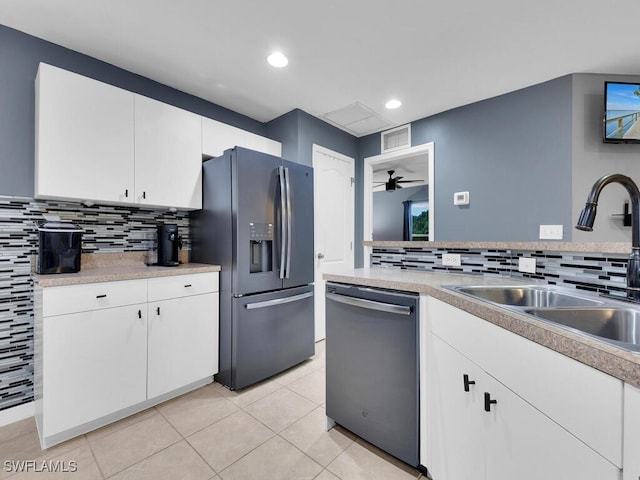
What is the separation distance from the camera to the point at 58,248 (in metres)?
1.75

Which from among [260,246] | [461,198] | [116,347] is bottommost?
[116,347]

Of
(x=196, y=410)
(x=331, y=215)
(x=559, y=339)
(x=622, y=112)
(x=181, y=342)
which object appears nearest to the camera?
(x=559, y=339)

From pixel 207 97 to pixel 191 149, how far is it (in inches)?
29.5

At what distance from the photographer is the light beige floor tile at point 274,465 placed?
1.39 metres

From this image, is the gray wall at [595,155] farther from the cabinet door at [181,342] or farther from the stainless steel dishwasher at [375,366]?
the cabinet door at [181,342]

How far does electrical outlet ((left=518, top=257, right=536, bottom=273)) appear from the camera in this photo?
1460mm

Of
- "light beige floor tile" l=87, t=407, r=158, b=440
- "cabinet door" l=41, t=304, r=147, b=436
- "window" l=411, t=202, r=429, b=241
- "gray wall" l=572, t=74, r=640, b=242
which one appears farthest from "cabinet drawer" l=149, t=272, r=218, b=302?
"window" l=411, t=202, r=429, b=241

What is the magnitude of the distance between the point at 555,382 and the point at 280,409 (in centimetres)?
174

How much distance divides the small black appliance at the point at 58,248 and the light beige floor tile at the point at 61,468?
102 cm

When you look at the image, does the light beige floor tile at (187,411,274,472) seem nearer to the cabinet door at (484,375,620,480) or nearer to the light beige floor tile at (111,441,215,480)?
the light beige floor tile at (111,441,215,480)

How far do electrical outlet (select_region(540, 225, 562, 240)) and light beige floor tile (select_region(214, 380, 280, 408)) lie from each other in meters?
2.68

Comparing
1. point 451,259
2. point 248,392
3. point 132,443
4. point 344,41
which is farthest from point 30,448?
point 344,41

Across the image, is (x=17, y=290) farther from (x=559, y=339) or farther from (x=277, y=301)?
(x=559, y=339)

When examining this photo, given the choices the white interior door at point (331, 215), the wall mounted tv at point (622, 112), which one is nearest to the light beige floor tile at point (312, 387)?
the white interior door at point (331, 215)
